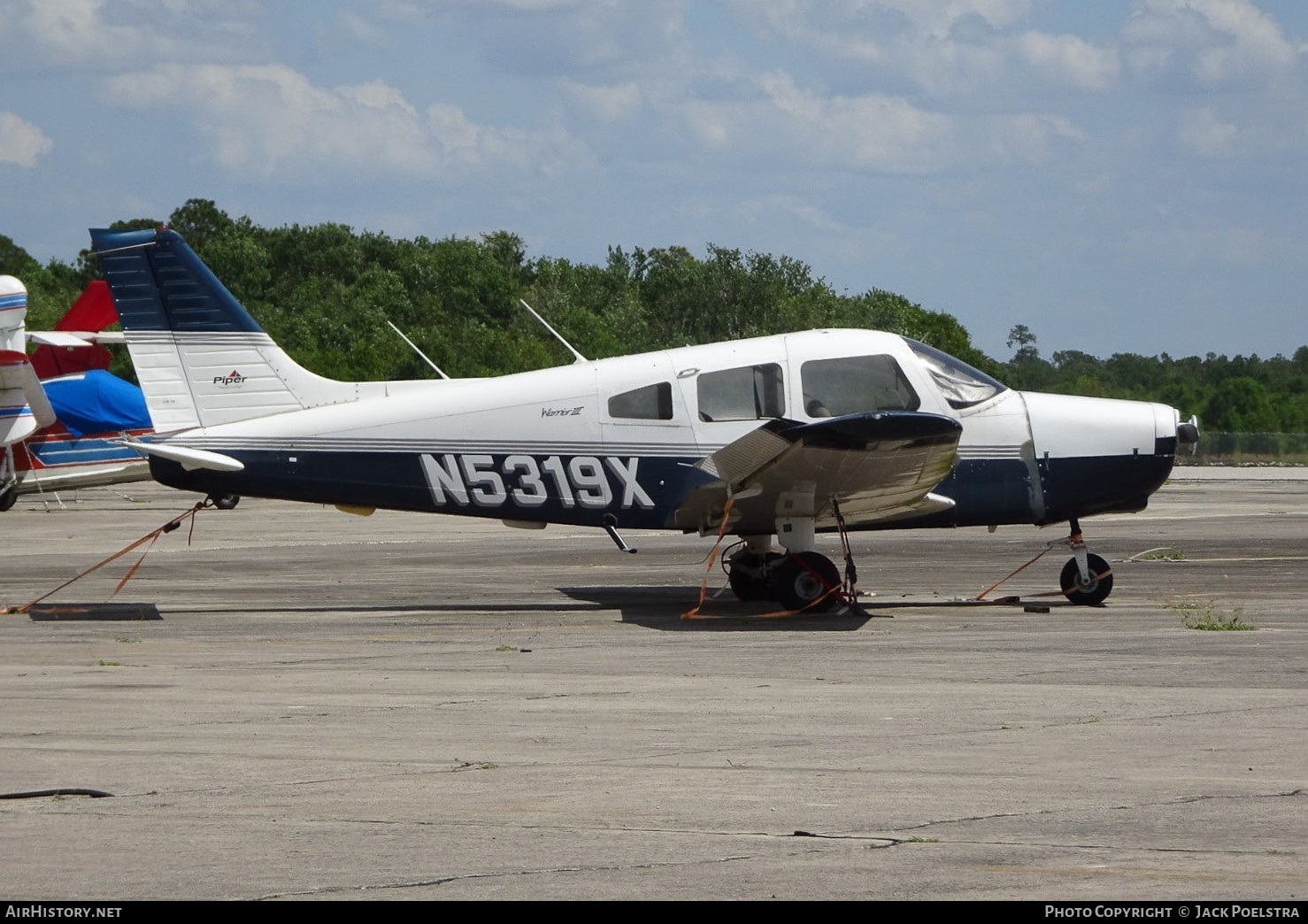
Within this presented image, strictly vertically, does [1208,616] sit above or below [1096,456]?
below

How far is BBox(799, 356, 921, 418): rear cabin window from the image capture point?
13.5m

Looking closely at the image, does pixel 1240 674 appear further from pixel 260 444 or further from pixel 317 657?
pixel 260 444

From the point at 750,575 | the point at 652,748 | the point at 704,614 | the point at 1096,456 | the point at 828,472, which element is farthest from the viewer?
the point at 750,575

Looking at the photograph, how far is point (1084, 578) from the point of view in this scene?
1441cm

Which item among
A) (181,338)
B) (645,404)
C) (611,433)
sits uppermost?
(181,338)

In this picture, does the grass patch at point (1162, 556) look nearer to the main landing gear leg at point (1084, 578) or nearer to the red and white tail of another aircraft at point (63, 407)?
the main landing gear leg at point (1084, 578)

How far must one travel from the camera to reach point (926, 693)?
9242 millimetres

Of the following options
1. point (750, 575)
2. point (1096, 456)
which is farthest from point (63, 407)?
point (1096, 456)

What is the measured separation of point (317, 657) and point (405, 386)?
5.13 m

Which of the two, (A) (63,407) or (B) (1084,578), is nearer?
(B) (1084,578)

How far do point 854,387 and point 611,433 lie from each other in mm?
2180

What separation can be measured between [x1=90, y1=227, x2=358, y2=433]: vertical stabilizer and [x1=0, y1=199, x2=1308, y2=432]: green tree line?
121ft

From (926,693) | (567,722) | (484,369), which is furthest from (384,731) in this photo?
(484,369)

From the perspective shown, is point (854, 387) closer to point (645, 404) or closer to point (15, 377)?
point (645, 404)
